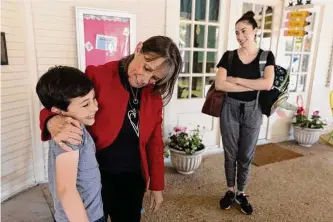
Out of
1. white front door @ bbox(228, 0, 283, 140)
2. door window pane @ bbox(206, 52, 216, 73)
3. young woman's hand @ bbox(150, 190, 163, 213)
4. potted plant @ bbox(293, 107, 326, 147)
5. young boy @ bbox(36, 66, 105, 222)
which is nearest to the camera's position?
young boy @ bbox(36, 66, 105, 222)

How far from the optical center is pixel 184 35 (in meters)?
2.90

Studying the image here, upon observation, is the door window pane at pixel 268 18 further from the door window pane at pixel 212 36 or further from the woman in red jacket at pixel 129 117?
the woman in red jacket at pixel 129 117

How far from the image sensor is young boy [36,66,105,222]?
31.3 inches

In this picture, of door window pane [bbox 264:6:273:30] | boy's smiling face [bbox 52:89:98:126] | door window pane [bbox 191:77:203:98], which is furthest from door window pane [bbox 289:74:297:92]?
boy's smiling face [bbox 52:89:98:126]

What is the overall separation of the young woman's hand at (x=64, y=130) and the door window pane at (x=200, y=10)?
96.2 inches

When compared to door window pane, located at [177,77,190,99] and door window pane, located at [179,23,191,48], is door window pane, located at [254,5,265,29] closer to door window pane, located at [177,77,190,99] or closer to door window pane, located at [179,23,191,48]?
door window pane, located at [179,23,191,48]

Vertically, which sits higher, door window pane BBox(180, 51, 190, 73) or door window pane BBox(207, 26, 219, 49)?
door window pane BBox(207, 26, 219, 49)

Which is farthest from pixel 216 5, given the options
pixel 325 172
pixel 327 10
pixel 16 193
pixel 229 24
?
pixel 16 193

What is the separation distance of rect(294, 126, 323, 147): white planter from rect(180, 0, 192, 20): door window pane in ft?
7.39

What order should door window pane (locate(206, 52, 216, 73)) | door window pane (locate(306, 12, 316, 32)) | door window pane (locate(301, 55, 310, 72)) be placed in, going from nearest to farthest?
door window pane (locate(206, 52, 216, 73)) → door window pane (locate(306, 12, 316, 32)) → door window pane (locate(301, 55, 310, 72))

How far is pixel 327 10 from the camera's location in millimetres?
3729

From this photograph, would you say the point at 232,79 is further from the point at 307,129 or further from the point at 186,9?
the point at 307,129

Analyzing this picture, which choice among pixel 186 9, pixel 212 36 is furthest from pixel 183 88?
pixel 186 9

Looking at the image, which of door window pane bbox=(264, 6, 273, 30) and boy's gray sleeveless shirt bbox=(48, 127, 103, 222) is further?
door window pane bbox=(264, 6, 273, 30)
